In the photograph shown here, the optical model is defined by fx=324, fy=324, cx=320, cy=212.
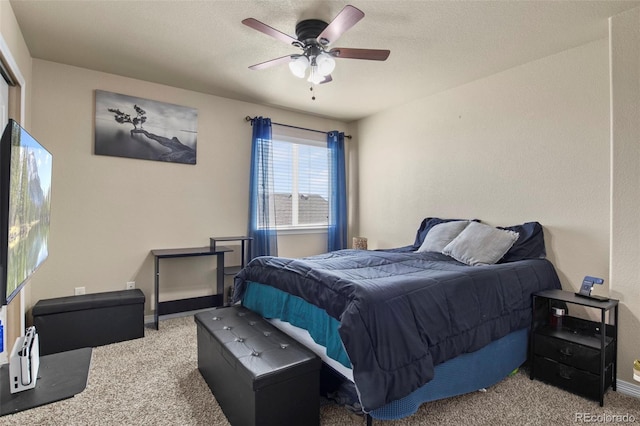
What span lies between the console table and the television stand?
1628 millimetres

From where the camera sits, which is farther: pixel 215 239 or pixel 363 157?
pixel 363 157

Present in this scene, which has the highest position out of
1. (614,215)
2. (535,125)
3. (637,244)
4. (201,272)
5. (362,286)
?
(535,125)

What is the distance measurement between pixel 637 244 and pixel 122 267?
4366 millimetres

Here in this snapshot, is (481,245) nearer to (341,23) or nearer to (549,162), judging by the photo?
(549,162)

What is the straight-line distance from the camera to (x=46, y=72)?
3018 millimetres

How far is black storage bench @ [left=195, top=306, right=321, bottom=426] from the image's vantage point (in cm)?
157

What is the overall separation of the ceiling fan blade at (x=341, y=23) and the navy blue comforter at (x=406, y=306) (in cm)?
152

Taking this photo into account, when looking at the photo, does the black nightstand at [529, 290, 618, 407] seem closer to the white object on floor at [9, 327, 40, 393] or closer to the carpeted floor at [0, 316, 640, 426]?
the carpeted floor at [0, 316, 640, 426]

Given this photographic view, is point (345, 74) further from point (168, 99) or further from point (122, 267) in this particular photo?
point (122, 267)

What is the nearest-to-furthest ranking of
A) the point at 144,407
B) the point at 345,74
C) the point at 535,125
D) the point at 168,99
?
the point at 144,407, the point at 535,125, the point at 345,74, the point at 168,99

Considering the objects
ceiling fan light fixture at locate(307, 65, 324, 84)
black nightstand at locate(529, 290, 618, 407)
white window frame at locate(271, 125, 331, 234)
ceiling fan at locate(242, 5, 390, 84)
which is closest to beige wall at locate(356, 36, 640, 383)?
black nightstand at locate(529, 290, 618, 407)

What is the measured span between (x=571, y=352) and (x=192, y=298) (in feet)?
11.6

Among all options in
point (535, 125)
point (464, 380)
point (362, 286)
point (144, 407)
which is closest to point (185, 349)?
point (144, 407)

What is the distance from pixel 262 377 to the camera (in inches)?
60.4
